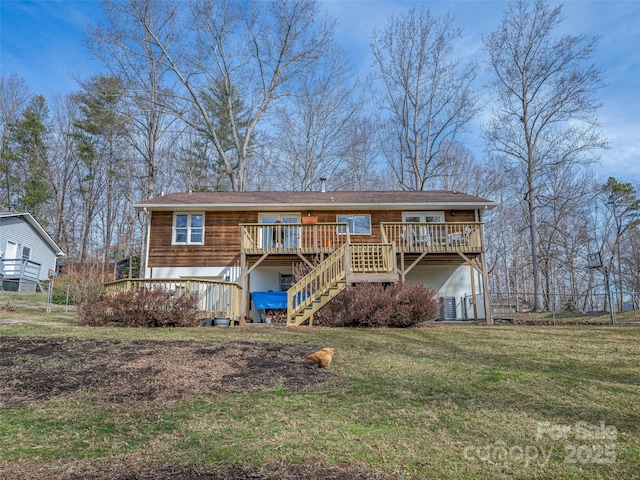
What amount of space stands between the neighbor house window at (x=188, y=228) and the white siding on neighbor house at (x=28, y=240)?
13899 mm

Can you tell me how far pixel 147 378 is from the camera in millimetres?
4926

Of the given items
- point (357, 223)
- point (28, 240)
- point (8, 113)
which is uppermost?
point (8, 113)

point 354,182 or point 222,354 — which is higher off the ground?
point 354,182

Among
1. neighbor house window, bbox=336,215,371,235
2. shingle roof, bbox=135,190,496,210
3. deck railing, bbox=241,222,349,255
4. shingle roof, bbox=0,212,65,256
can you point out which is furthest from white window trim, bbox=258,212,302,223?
shingle roof, bbox=0,212,65,256

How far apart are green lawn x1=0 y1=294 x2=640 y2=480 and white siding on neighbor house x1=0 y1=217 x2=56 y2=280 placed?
1014 inches

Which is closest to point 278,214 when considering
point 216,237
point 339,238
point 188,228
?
point 216,237

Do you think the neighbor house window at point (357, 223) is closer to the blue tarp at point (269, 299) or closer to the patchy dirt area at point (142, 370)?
the blue tarp at point (269, 299)

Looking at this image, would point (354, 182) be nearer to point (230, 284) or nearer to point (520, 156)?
point (520, 156)

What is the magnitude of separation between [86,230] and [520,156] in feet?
99.7

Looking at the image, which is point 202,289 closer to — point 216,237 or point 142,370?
point 216,237

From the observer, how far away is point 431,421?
382 cm

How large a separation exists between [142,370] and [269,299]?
34.7 feet

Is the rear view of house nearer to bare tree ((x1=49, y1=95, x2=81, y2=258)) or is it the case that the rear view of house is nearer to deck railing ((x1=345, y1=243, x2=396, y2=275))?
deck railing ((x1=345, y1=243, x2=396, y2=275))

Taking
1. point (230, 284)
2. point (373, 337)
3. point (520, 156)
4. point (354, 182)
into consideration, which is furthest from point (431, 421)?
point (354, 182)
